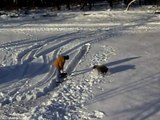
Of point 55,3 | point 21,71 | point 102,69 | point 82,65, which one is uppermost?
point 55,3

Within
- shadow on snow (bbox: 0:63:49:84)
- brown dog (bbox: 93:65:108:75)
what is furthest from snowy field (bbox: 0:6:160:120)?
brown dog (bbox: 93:65:108:75)

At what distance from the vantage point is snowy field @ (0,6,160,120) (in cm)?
1441

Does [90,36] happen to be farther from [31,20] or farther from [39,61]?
[31,20]

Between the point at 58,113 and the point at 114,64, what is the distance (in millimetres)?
5395

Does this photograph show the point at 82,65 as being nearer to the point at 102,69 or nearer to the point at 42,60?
the point at 102,69

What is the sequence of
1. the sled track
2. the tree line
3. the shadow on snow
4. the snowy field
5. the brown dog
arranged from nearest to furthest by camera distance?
the snowy field, the sled track, the brown dog, the shadow on snow, the tree line

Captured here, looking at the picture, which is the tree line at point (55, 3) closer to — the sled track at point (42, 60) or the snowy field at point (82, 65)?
the snowy field at point (82, 65)

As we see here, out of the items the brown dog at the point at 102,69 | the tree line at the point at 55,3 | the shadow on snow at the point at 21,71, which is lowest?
the shadow on snow at the point at 21,71

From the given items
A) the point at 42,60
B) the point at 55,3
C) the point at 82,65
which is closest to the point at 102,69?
the point at 82,65

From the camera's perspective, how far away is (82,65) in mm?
18969

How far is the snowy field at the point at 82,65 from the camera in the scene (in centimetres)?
1441

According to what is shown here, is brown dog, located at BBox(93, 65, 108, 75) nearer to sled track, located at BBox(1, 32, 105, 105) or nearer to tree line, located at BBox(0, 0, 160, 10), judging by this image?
sled track, located at BBox(1, 32, 105, 105)

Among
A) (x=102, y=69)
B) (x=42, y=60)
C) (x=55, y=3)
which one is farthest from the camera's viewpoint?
(x=55, y=3)

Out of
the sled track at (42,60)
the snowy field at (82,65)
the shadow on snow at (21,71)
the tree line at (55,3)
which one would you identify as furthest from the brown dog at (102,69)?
the tree line at (55,3)
